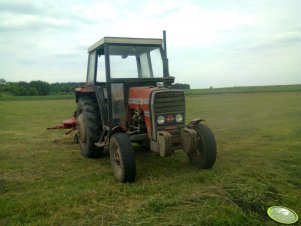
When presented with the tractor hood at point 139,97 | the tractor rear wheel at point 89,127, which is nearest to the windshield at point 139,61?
the tractor hood at point 139,97

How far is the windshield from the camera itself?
701cm

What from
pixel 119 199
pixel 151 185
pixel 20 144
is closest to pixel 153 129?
pixel 151 185

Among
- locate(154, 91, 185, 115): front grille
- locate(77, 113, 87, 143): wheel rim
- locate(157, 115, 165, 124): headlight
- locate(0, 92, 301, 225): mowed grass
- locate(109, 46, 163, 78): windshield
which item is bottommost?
locate(0, 92, 301, 225): mowed grass

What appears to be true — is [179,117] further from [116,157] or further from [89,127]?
[89,127]

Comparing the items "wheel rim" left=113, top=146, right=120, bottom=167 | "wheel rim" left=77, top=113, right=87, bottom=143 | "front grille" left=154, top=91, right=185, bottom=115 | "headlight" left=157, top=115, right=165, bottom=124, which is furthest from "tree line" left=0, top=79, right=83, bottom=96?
"headlight" left=157, top=115, right=165, bottom=124

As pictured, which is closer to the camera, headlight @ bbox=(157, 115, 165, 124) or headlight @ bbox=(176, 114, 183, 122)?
headlight @ bbox=(157, 115, 165, 124)

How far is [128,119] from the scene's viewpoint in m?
6.85

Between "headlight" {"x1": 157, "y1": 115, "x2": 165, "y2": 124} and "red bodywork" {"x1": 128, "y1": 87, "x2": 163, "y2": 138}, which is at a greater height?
"red bodywork" {"x1": 128, "y1": 87, "x2": 163, "y2": 138}

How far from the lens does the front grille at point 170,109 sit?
611 centimetres

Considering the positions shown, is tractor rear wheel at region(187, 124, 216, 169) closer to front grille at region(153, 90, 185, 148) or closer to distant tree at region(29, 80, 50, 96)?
front grille at region(153, 90, 185, 148)

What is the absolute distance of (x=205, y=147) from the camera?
20.4 feet

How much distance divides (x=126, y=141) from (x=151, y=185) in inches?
32.4

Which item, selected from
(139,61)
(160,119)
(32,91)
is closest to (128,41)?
(139,61)

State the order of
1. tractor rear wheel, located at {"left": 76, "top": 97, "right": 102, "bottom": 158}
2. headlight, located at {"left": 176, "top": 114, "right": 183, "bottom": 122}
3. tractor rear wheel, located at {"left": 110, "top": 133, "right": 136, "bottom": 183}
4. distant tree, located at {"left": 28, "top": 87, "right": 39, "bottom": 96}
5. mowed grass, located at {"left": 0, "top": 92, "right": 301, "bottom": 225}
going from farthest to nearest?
1. distant tree, located at {"left": 28, "top": 87, "right": 39, "bottom": 96}
2. tractor rear wheel, located at {"left": 76, "top": 97, "right": 102, "bottom": 158}
3. headlight, located at {"left": 176, "top": 114, "right": 183, "bottom": 122}
4. tractor rear wheel, located at {"left": 110, "top": 133, "right": 136, "bottom": 183}
5. mowed grass, located at {"left": 0, "top": 92, "right": 301, "bottom": 225}
